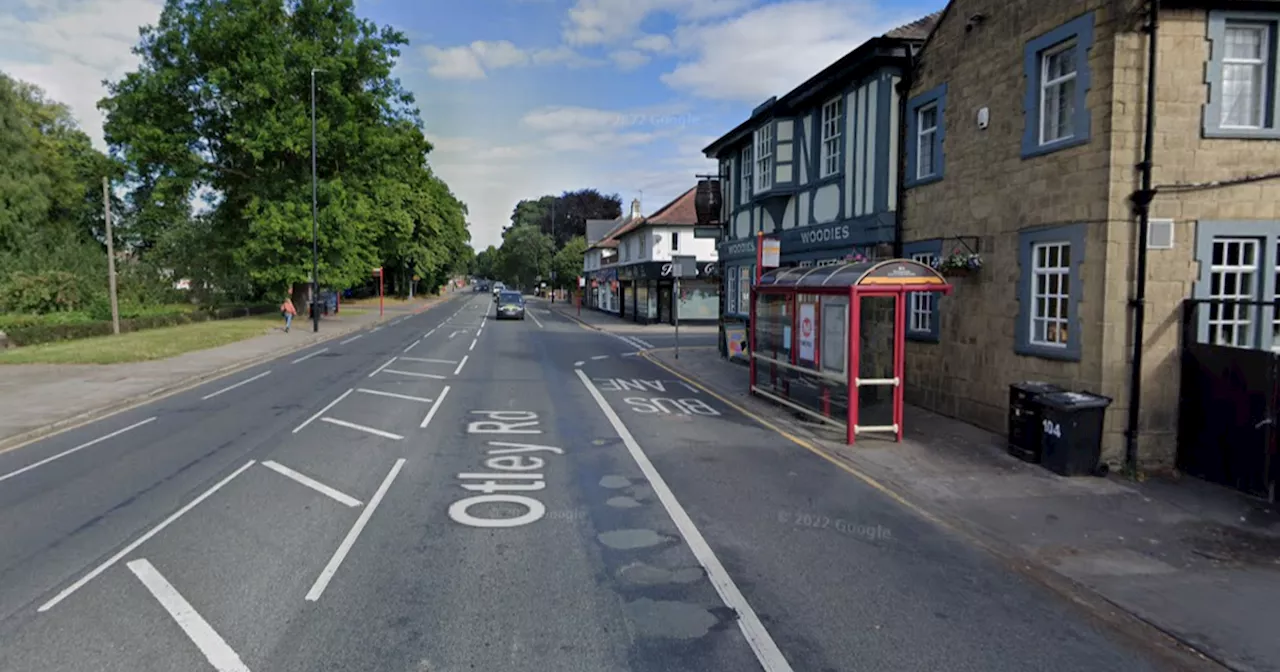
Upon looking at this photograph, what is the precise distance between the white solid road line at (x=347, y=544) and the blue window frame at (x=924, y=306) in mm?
9222

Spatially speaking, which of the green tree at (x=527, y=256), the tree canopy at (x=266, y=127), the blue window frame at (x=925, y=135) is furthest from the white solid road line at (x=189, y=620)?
the green tree at (x=527, y=256)

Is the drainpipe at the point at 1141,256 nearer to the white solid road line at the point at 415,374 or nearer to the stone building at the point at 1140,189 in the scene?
the stone building at the point at 1140,189

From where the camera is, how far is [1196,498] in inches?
317

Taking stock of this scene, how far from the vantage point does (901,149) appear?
14.1m

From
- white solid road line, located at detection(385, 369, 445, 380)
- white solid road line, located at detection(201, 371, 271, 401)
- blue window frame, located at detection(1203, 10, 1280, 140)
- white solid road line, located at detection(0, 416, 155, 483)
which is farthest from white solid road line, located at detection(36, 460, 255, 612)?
blue window frame, located at detection(1203, 10, 1280, 140)

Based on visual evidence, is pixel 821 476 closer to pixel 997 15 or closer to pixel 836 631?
pixel 836 631

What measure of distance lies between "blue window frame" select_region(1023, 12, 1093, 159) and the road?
5.45 meters

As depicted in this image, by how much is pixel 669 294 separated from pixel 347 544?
35.8m

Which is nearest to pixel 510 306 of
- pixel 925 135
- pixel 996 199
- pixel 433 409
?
pixel 433 409

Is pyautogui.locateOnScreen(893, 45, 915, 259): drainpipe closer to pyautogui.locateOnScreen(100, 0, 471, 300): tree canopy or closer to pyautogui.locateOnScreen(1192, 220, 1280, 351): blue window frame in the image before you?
pyautogui.locateOnScreen(1192, 220, 1280, 351): blue window frame

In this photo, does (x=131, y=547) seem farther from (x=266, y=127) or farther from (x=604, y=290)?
(x=604, y=290)

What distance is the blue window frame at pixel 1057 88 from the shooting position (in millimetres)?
9602

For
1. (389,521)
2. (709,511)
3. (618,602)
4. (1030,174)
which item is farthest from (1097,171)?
(389,521)

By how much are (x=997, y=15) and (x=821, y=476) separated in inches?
304
